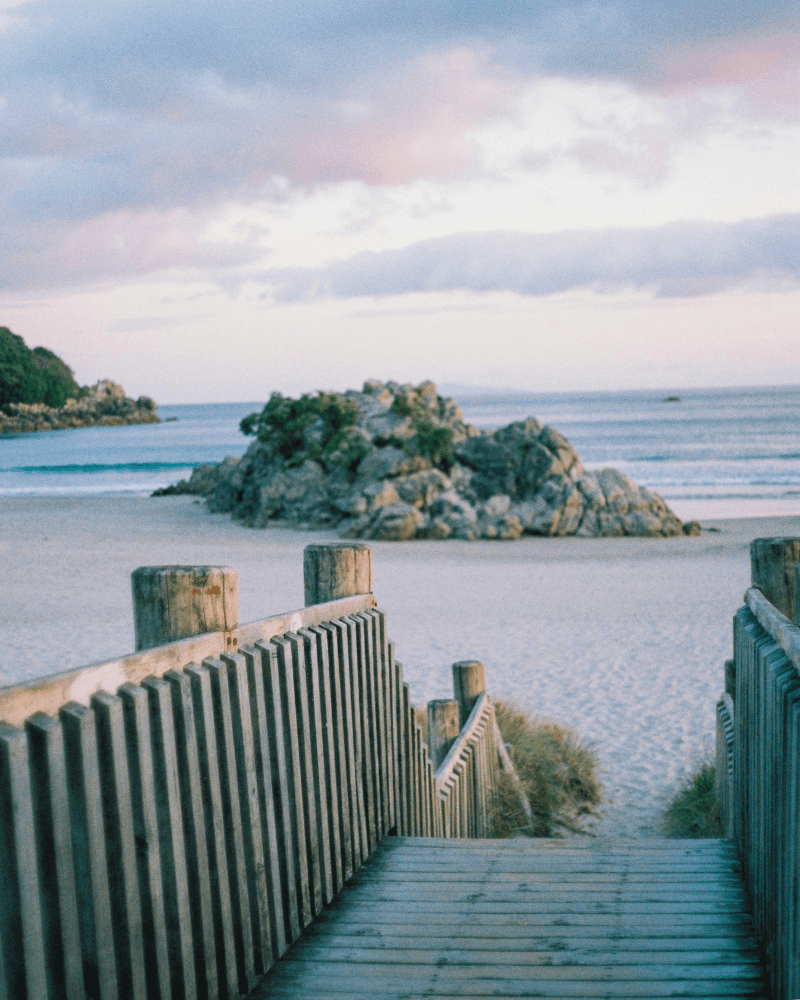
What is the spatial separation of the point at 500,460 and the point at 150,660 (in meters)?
25.0

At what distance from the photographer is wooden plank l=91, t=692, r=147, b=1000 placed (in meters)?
2.31

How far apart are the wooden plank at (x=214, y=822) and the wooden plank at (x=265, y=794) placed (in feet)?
0.96

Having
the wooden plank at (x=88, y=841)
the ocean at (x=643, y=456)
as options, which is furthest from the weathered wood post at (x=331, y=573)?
the ocean at (x=643, y=456)

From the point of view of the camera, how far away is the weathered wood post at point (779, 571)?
4086 millimetres

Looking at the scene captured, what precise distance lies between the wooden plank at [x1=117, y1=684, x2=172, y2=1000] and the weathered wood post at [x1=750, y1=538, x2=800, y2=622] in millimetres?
2659

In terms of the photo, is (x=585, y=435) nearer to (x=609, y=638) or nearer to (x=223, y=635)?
(x=609, y=638)

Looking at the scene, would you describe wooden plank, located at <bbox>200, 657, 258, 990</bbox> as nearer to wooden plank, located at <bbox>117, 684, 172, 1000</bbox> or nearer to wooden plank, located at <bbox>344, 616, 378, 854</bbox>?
wooden plank, located at <bbox>117, 684, 172, 1000</bbox>

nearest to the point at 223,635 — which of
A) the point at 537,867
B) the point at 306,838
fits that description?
the point at 306,838

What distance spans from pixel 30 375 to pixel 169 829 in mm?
134999

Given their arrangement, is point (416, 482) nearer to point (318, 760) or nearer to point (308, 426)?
point (308, 426)

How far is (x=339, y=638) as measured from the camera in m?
4.00

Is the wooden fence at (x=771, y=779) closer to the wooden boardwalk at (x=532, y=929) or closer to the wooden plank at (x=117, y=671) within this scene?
the wooden boardwalk at (x=532, y=929)

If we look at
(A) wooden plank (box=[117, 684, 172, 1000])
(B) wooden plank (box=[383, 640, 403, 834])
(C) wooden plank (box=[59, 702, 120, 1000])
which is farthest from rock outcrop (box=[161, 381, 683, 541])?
(C) wooden plank (box=[59, 702, 120, 1000])

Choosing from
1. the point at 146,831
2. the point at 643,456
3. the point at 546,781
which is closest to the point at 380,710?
the point at 146,831
